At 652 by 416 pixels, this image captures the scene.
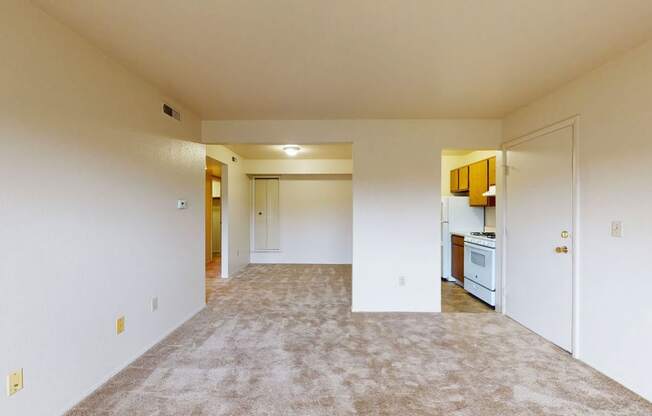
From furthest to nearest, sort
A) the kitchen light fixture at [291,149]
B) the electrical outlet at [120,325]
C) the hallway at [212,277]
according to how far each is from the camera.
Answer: the kitchen light fixture at [291,149]
the hallway at [212,277]
the electrical outlet at [120,325]

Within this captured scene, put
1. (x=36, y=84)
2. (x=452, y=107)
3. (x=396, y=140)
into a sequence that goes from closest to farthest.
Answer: (x=36, y=84) < (x=452, y=107) < (x=396, y=140)

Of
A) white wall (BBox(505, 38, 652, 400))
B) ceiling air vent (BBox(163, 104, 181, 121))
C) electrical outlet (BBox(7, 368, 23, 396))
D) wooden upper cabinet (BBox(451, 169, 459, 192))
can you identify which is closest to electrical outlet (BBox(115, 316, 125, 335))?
electrical outlet (BBox(7, 368, 23, 396))

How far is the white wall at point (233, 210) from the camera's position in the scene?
5.31 metres

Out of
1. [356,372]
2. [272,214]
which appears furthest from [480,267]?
[272,214]

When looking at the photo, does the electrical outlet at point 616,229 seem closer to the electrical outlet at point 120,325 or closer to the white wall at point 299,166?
the electrical outlet at point 120,325

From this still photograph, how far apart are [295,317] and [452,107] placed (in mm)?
2930

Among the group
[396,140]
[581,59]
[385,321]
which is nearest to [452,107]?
[396,140]

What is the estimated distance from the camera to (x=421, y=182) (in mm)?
3547

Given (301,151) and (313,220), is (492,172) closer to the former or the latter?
(301,151)

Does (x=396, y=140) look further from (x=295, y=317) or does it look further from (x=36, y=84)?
(x=36, y=84)

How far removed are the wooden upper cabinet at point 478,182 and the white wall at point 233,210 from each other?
4.20 m

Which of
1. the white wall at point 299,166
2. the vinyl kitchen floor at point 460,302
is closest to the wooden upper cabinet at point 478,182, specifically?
the vinyl kitchen floor at point 460,302

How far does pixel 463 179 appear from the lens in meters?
5.01

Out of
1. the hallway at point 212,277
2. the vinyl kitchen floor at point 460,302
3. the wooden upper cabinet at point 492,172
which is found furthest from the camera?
the hallway at point 212,277
